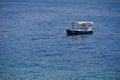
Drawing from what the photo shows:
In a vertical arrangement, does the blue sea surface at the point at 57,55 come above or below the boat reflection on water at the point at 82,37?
above

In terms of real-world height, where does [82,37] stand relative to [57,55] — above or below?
below

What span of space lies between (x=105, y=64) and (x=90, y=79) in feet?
34.0

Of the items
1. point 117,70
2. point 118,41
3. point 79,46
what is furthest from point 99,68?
point 118,41

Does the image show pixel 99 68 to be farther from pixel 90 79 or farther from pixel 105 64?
pixel 90 79

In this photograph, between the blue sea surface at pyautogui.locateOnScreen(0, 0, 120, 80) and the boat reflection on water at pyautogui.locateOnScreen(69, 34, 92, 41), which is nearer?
the blue sea surface at pyautogui.locateOnScreen(0, 0, 120, 80)

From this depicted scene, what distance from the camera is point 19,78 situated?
5341 centimetres

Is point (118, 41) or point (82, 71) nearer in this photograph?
point (82, 71)

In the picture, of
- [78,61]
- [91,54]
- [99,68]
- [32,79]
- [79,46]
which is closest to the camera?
[32,79]

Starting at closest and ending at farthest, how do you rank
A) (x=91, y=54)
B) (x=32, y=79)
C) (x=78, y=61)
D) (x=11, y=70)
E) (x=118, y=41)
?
1. (x=32, y=79)
2. (x=11, y=70)
3. (x=78, y=61)
4. (x=91, y=54)
5. (x=118, y=41)

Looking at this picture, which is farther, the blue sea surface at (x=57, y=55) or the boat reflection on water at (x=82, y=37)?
the boat reflection on water at (x=82, y=37)

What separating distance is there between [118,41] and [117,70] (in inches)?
1146

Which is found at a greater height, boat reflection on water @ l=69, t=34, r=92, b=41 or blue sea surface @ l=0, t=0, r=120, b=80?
blue sea surface @ l=0, t=0, r=120, b=80

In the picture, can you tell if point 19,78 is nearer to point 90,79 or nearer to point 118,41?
point 90,79

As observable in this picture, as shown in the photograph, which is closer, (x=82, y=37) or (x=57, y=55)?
(x=57, y=55)
